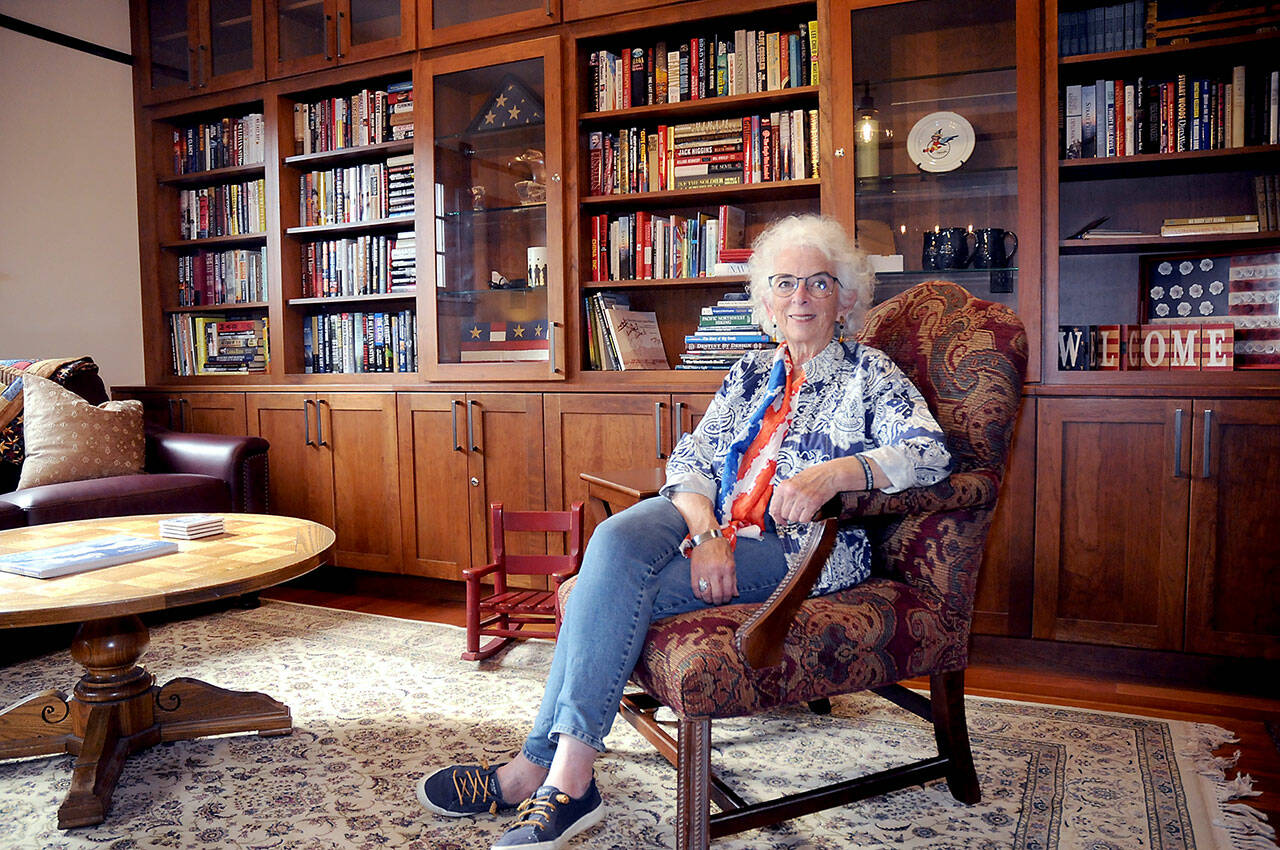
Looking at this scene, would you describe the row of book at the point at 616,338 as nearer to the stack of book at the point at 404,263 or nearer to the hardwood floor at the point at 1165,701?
the stack of book at the point at 404,263

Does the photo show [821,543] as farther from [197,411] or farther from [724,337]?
[197,411]

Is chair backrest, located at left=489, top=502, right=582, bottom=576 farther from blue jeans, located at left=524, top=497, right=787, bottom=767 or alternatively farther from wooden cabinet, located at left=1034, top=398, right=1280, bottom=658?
wooden cabinet, located at left=1034, top=398, right=1280, bottom=658

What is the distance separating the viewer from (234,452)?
3.20 meters

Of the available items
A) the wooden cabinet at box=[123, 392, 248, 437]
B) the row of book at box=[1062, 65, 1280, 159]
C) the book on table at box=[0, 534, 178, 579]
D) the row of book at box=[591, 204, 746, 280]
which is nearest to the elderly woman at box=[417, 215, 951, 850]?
the book on table at box=[0, 534, 178, 579]

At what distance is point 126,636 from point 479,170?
205 centimetres

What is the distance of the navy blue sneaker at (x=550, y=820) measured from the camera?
4.66 feet

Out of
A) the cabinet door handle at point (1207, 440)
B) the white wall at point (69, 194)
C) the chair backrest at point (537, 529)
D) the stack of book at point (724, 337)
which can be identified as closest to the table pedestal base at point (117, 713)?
the chair backrest at point (537, 529)

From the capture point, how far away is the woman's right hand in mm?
1551

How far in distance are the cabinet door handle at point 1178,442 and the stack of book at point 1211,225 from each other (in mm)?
532

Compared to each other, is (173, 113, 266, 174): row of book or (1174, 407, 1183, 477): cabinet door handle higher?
(173, 113, 266, 174): row of book

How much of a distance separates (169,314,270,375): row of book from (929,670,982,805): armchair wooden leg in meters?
3.25

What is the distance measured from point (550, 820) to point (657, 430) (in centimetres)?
158

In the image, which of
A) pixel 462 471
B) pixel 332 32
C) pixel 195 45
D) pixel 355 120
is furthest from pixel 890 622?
pixel 195 45

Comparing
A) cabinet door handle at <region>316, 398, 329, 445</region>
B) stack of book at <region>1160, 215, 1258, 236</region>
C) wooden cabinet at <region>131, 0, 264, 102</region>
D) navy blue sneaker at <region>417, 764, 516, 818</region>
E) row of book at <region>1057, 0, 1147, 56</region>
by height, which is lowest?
navy blue sneaker at <region>417, 764, 516, 818</region>
